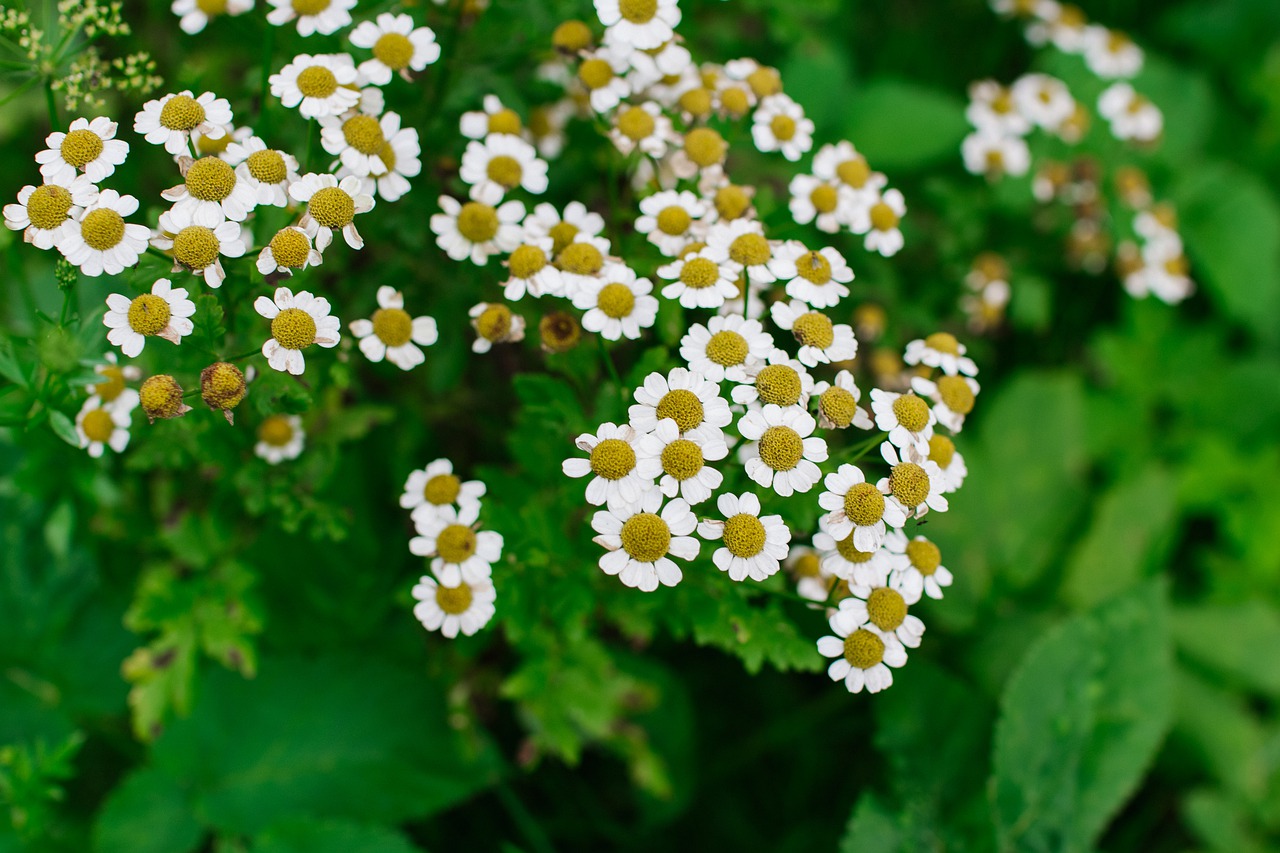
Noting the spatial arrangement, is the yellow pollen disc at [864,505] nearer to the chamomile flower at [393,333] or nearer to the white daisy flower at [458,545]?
the white daisy flower at [458,545]

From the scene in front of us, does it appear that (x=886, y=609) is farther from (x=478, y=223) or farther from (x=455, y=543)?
(x=478, y=223)

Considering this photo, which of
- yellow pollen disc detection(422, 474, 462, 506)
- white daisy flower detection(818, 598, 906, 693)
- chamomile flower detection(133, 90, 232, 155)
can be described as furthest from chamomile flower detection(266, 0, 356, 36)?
white daisy flower detection(818, 598, 906, 693)

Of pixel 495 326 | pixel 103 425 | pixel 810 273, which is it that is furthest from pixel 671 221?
pixel 103 425

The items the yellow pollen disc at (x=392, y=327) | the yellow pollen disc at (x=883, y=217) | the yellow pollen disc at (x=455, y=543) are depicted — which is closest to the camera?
the yellow pollen disc at (x=455, y=543)

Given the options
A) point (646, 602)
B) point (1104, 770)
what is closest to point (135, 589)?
point (646, 602)

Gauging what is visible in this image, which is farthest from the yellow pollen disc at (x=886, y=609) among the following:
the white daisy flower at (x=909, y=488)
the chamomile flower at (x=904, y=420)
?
the chamomile flower at (x=904, y=420)

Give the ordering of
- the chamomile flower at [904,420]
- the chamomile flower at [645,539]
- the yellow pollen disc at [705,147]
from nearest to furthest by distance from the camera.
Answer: the chamomile flower at [645,539] < the chamomile flower at [904,420] < the yellow pollen disc at [705,147]

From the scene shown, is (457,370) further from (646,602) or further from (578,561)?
(646,602)
